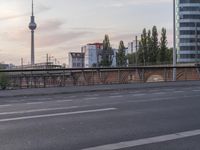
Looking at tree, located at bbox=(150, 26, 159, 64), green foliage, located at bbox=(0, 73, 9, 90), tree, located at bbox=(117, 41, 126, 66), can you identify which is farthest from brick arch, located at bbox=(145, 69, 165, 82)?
tree, located at bbox=(117, 41, 126, 66)

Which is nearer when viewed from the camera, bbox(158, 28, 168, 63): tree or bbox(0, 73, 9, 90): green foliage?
bbox(0, 73, 9, 90): green foliage

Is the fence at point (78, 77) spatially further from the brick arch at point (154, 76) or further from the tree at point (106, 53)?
the tree at point (106, 53)

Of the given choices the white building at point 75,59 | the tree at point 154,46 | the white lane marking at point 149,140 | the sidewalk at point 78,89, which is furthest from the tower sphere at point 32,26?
the white lane marking at point 149,140

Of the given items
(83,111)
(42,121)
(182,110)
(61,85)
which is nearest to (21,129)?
(42,121)

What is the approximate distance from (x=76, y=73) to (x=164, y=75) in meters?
7.56

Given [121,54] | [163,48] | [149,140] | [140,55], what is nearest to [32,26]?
[163,48]

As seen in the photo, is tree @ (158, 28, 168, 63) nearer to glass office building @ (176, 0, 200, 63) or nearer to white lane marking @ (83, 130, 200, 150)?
glass office building @ (176, 0, 200, 63)

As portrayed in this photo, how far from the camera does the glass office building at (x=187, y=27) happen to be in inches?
6275

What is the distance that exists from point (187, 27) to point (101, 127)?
154977 millimetres

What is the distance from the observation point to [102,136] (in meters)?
8.90

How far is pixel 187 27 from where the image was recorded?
16075 centimetres

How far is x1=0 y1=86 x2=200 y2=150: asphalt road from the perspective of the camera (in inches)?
322

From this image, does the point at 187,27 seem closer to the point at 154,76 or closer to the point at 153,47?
the point at 153,47

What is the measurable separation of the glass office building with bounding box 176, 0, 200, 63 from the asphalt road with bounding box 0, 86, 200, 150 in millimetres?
148732
